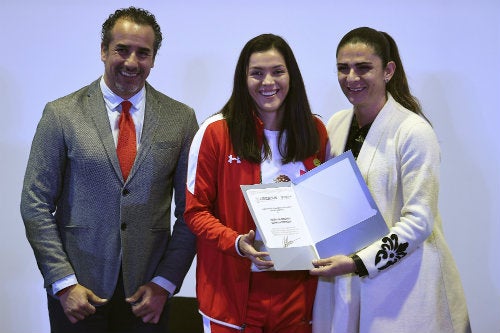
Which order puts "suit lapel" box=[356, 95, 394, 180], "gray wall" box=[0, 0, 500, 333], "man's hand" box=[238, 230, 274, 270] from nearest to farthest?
1. "man's hand" box=[238, 230, 274, 270]
2. "suit lapel" box=[356, 95, 394, 180]
3. "gray wall" box=[0, 0, 500, 333]

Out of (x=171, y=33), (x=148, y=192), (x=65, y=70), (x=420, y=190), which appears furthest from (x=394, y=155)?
(x=65, y=70)

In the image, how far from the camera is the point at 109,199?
2.20 m

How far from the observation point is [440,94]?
288 cm

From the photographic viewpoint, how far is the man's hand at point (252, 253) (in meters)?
1.95

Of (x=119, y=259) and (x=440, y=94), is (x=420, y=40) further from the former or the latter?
(x=119, y=259)

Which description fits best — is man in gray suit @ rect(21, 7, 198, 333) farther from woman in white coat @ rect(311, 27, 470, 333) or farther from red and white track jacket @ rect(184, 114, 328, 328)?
woman in white coat @ rect(311, 27, 470, 333)

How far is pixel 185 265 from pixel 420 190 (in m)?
0.85

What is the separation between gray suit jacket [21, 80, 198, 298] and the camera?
7.18 feet

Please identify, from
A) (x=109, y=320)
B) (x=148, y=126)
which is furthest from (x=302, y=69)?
(x=109, y=320)

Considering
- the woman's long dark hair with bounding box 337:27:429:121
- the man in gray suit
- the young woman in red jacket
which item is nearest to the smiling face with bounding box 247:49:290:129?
the young woman in red jacket

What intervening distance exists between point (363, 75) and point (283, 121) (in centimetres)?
29

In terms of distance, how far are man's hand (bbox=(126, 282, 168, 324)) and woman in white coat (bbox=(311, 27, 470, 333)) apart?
1.75 ft

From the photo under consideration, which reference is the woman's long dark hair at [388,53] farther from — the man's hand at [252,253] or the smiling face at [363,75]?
the man's hand at [252,253]
